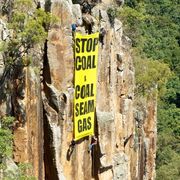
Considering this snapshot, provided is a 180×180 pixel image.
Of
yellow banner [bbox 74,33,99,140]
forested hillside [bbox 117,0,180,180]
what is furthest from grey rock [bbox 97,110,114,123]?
forested hillside [bbox 117,0,180,180]

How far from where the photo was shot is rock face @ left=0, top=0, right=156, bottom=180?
15914 mm

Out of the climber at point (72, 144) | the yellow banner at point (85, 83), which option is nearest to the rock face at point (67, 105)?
the climber at point (72, 144)

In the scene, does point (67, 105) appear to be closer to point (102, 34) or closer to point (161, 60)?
point (102, 34)

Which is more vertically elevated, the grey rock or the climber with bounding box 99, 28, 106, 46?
the climber with bounding box 99, 28, 106, 46

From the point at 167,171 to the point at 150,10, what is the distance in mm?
21547

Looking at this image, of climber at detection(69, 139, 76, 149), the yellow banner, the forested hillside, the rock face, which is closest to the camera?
the rock face

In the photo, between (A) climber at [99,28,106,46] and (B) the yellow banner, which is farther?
(A) climber at [99,28,106,46]

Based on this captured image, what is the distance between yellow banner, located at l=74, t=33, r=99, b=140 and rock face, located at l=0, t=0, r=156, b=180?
271 mm

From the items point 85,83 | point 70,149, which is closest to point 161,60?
point 85,83

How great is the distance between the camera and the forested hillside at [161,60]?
87.1 feet

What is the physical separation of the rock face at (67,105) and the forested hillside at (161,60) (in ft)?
6.75

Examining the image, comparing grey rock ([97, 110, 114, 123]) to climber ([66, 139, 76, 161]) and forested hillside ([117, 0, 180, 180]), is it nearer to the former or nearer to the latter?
climber ([66, 139, 76, 161])

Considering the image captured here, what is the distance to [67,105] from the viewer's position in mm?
17453

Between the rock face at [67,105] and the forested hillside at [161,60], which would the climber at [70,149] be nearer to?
the rock face at [67,105]
